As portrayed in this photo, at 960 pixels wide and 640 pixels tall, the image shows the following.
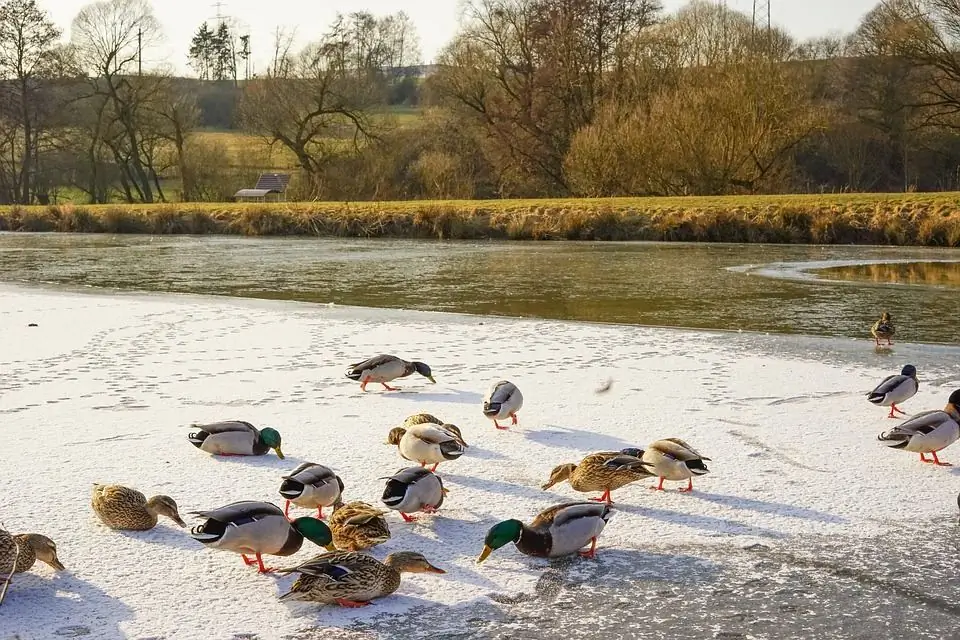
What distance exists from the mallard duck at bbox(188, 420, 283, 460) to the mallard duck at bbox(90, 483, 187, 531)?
99cm

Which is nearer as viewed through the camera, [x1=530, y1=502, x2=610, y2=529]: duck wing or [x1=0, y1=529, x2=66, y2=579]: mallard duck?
[x1=0, y1=529, x2=66, y2=579]: mallard duck

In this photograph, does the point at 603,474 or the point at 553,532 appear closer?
the point at 553,532

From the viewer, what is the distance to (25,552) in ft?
11.3

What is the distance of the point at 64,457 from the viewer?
5.00 metres

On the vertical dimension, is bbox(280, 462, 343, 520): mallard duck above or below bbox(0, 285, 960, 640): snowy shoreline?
above

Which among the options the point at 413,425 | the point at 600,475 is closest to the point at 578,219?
the point at 413,425

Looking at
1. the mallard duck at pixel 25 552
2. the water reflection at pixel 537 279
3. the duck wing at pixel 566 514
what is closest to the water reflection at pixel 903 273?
the water reflection at pixel 537 279

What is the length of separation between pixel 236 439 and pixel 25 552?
64.4 inches

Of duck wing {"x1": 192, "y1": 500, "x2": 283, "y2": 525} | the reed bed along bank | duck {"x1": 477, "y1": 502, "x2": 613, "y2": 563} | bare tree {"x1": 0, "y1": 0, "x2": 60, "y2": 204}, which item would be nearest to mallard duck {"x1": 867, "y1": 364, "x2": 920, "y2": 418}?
duck {"x1": 477, "y1": 502, "x2": 613, "y2": 563}

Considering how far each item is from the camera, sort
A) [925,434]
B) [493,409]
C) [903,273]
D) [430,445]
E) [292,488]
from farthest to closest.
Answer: [903,273], [493,409], [925,434], [430,445], [292,488]

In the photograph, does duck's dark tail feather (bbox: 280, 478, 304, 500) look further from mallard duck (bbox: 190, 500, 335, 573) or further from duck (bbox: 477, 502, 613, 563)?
duck (bbox: 477, 502, 613, 563)

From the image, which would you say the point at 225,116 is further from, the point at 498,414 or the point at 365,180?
the point at 498,414

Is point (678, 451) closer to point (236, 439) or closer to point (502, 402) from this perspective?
point (502, 402)

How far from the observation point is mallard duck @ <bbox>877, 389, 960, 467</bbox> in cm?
485
